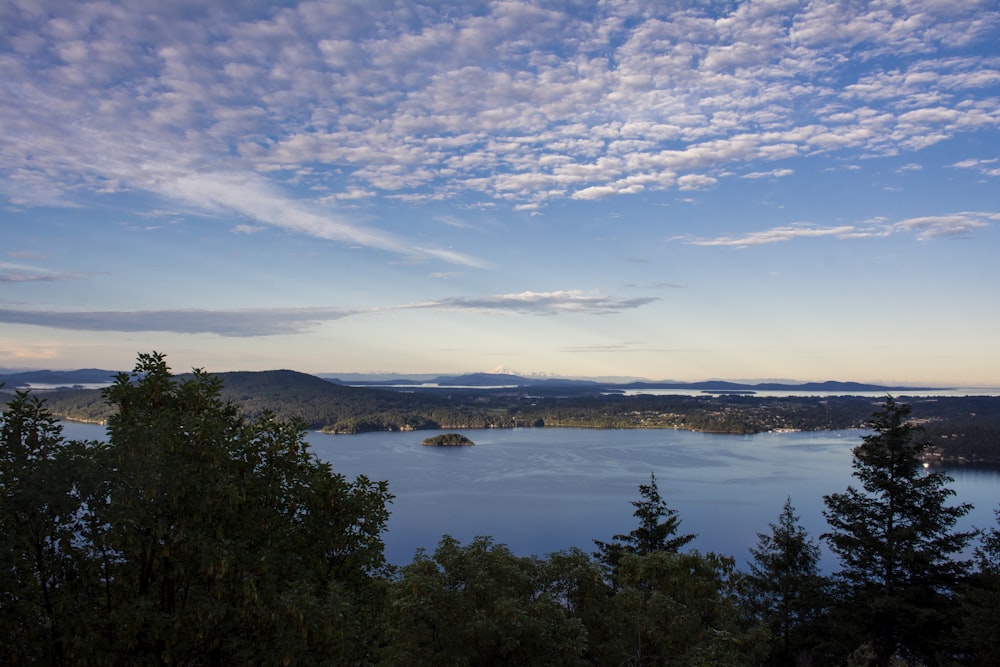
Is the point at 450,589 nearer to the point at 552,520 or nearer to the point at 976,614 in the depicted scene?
the point at 976,614

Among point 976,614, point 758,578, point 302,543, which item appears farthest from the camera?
point 758,578

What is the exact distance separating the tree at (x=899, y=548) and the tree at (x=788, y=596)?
4.63 feet

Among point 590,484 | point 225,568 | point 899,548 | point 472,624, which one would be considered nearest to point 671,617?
point 472,624

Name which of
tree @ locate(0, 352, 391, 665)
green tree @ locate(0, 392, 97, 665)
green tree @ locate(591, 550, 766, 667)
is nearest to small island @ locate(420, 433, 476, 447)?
green tree @ locate(591, 550, 766, 667)

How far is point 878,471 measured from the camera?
1424 cm

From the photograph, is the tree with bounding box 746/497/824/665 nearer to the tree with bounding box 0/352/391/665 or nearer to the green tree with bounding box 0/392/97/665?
the tree with bounding box 0/352/391/665

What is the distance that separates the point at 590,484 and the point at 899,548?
4829 cm

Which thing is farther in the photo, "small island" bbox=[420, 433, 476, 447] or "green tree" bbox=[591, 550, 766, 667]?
"small island" bbox=[420, 433, 476, 447]

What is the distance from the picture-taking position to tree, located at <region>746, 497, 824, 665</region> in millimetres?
15398

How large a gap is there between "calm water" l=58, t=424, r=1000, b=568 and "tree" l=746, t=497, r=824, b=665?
16.6 m

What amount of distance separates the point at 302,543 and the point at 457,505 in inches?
1871

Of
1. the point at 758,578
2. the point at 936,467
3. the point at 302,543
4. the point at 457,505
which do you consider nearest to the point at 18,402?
the point at 302,543

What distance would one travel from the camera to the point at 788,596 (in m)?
16.3

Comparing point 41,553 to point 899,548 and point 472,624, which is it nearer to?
point 472,624
